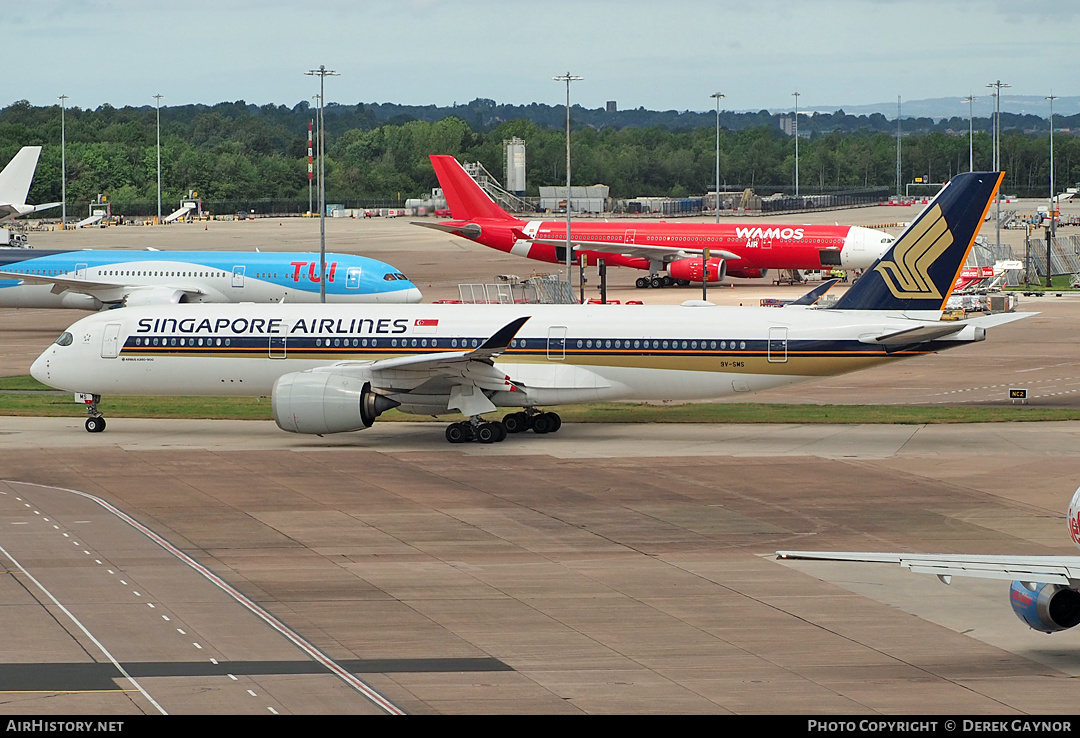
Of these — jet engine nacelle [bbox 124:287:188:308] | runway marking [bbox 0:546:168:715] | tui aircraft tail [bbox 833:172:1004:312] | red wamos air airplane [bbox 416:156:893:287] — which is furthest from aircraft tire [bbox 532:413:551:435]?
red wamos air airplane [bbox 416:156:893:287]

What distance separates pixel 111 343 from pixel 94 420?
2.51 meters

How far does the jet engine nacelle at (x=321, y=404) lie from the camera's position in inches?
1540

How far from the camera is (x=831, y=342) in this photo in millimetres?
39969

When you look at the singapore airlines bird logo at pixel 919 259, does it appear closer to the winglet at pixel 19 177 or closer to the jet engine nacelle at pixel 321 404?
the jet engine nacelle at pixel 321 404

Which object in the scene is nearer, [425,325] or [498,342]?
[498,342]

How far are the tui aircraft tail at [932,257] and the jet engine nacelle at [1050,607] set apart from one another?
72.6ft

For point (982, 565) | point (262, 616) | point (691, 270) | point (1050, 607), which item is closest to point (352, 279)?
point (691, 270)

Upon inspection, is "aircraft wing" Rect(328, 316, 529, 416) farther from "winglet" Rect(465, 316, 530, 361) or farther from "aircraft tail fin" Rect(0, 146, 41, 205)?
"aircraft tail fin" Rect(0, 146, 41, 205)

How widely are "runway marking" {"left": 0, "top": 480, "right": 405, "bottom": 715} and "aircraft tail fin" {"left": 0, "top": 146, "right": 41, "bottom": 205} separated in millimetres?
83522

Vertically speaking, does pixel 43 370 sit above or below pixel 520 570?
above

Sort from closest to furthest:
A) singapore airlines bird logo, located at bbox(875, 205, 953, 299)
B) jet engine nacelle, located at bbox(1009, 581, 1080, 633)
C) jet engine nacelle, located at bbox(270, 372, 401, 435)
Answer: jet engine nacelle, located at bbox(1009, 581, 1080, 633) < jet engine nacelle, located at bbox(270, 372, 401, 435) < singapore airlines bird logo, located at bbox(875, 205, 953, 299)

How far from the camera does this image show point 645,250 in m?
97.4

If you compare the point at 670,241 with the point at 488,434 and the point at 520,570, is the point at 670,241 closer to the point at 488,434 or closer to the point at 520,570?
the point at 488,434

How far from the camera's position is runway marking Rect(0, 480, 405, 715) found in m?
19.1
